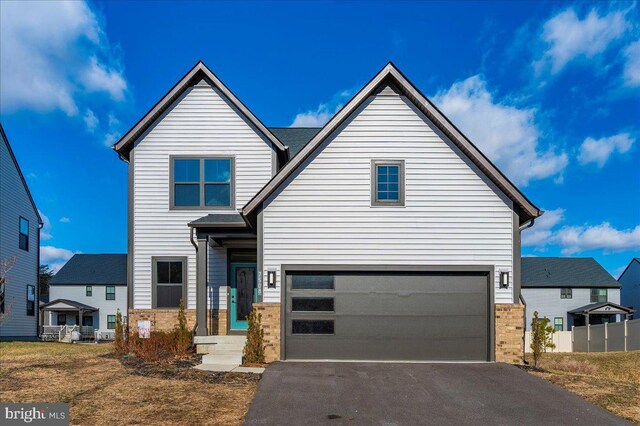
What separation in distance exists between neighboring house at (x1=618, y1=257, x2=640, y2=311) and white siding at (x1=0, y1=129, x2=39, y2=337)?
156ft

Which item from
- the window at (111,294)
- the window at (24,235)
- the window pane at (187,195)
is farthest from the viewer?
the window at (111,294)

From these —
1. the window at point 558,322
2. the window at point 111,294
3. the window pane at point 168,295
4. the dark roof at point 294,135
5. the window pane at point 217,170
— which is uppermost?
the dark roof at point 294,135

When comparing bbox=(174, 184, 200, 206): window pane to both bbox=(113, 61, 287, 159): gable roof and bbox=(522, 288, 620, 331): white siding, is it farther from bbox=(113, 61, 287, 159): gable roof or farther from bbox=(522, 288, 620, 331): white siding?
bbox=(522, 288, 620, 331): white siding

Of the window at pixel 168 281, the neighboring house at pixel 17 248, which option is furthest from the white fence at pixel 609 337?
the neighboring house at pixel 17 248

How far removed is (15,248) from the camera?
83.6 feet

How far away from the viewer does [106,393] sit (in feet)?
30.0

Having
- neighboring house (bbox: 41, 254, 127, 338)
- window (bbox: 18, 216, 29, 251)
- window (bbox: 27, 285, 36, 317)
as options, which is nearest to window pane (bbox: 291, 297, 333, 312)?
window (bbox: 18, 216, 29, 251)

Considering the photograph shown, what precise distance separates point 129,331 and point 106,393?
6.54 m

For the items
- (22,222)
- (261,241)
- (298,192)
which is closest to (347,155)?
(298,192)

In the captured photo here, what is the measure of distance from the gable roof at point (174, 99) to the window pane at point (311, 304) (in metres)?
5.32

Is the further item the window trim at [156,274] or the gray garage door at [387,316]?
the window trim at [156,274]

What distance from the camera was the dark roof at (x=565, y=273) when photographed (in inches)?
1679

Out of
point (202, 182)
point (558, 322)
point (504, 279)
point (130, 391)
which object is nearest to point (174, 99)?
point (202, 182)

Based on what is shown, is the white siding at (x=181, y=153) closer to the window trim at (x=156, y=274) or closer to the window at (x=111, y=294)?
the window trim at (x=156, y=274)
